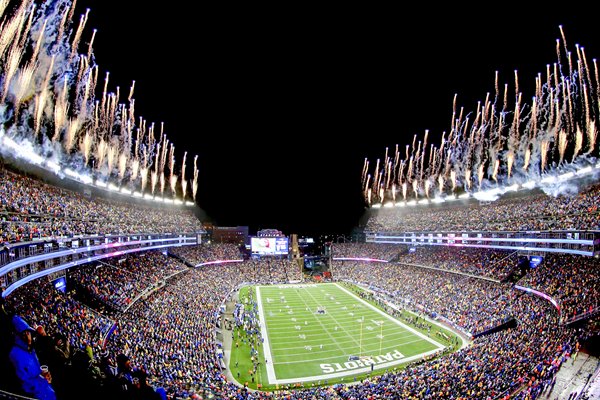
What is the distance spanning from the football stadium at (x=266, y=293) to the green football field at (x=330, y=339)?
259mm

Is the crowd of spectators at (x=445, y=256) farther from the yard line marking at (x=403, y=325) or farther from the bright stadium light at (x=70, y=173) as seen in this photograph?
the bright stadium light at (x=70, y=173)

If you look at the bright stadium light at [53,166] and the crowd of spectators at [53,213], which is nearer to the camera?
the crowd of spectators at [53,213]

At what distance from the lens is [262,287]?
63.2 m

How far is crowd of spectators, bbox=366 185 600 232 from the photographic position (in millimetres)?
37375

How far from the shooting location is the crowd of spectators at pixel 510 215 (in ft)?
123

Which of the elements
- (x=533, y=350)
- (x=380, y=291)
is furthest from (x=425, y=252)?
(x=533, y=350)

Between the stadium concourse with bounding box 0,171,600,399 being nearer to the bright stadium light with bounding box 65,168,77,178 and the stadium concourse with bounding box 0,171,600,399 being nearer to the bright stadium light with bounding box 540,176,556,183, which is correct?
the bright stadium light with bounding box 65,168,77,178

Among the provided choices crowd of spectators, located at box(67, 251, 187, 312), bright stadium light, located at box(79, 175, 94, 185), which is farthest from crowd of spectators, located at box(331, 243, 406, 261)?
bright stadium light, located at box(79, 175, 94, 185)

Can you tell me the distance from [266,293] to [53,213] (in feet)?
115

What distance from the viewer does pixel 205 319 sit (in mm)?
36938

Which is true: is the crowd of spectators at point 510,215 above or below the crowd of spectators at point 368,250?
above

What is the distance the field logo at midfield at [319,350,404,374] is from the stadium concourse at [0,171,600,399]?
3.21 meters

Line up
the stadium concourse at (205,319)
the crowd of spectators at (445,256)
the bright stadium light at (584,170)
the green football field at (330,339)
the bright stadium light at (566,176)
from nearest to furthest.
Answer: the stadium concourse at (205,319), the green football field at (330,339), the bright stadium light at (584,170), the bright stadium light at (566,176), the crowd of spectators at (445,256)

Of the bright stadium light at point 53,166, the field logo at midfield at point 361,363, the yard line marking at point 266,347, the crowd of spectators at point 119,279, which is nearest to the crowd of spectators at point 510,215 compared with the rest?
the field logo at midfield at point 361,363
